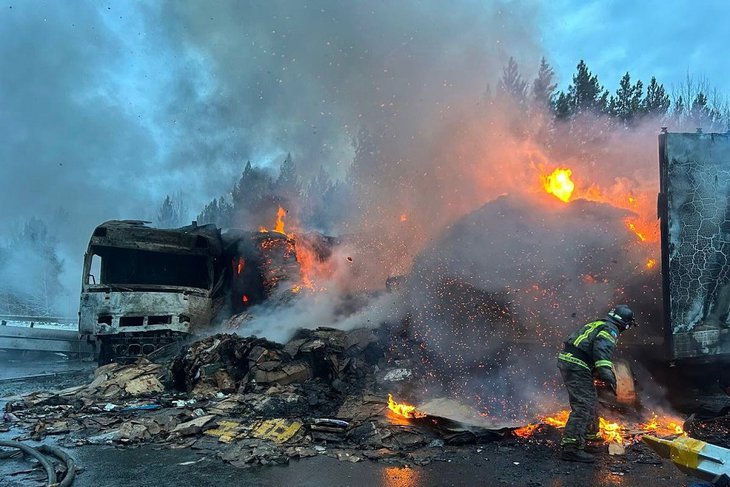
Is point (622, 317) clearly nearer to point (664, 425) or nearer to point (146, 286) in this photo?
point (664, 425)

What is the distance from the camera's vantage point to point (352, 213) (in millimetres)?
18906

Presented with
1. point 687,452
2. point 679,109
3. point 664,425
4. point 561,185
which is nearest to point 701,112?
point 679,109

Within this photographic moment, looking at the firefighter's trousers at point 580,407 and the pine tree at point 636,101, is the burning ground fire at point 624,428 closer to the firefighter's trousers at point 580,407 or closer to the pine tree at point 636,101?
the firefighter's trousers at point 580,407

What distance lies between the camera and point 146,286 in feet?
31.9

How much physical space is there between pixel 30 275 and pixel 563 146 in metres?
35.1

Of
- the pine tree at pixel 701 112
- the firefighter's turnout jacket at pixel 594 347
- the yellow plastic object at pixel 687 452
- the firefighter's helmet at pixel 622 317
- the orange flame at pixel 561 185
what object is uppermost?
the pine tree at pixel 701 112

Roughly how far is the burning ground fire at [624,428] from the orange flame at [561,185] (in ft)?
14.8

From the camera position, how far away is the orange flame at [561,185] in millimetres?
9367

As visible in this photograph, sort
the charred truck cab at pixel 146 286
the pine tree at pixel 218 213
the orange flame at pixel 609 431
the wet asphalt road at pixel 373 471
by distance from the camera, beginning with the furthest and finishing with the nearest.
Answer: the pine tree at pixel 218 213 < the charred truck cab at pixel 146 286 < the orange flame at pixel 609 431 < the wet asphalt road at pixel 373 471

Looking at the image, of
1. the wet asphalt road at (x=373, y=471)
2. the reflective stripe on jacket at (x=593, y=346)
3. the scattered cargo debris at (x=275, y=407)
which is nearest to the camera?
the wet asphalt road at (x=373, y=471)

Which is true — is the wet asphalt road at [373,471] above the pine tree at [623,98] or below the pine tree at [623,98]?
below

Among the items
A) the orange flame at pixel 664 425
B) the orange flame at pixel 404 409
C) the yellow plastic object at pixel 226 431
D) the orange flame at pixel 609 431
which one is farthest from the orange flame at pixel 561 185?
the yellow plastic object at pixel 226 431

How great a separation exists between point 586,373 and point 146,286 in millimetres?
8269

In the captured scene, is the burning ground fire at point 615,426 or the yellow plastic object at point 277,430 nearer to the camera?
the burning ground fire at point 615,426
